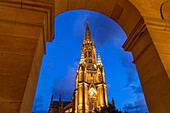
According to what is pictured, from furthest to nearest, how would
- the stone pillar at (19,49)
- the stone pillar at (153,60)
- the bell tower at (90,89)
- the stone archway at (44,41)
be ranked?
the bell tower at (90,89) → the stone pillar at (153,60) → the stone archway at (44,41) → the stone pillar at (19,49)

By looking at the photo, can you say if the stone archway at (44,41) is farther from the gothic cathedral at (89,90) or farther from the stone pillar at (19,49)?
the gothic cathedral at (89,90)

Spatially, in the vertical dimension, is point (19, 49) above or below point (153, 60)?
below

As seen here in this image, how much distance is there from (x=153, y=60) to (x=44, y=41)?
3.06 m

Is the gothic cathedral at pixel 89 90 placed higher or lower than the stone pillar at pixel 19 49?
higher

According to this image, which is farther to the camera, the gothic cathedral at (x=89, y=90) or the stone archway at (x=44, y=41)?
the gothic cathedral at (x=89, y=90)

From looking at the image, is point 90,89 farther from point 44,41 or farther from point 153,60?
point 44,41

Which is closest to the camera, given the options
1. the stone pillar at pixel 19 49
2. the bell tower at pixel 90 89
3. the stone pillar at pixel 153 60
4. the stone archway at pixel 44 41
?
the stone pillar at pixel 19 49

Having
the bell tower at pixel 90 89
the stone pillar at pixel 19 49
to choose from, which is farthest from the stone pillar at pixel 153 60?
the bell tower at pixel 90 89

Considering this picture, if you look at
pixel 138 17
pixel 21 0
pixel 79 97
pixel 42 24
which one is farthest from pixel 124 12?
pixel 79 97

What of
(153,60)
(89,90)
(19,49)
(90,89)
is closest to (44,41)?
(19,49)

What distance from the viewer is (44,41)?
316 cm

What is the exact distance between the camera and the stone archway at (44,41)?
195cm

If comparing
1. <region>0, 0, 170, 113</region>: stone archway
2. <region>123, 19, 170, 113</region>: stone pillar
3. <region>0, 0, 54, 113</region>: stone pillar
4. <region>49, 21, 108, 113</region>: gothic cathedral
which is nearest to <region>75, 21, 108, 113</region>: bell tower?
<region>49, 21, 108, 113</region>: gothic cathedral

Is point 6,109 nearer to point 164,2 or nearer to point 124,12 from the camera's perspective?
point 124,12
